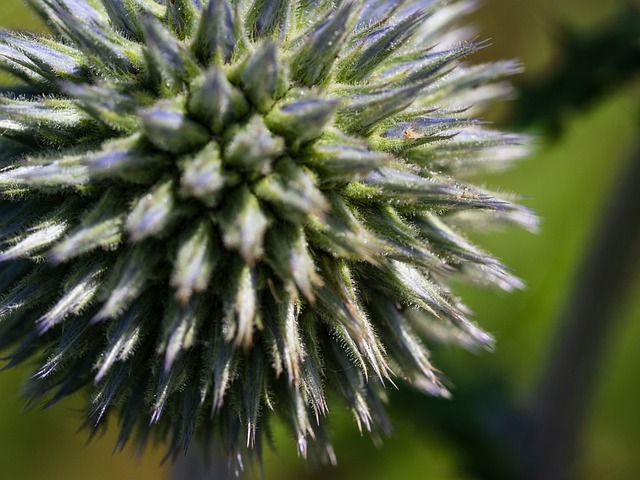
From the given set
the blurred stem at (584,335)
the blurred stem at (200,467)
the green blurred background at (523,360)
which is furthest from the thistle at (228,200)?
the green blurred background at (523,360)

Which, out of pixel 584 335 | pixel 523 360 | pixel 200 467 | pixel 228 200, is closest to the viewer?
pixel 228 200

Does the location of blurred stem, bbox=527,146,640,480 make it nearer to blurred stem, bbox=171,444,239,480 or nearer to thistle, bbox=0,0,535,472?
thistle, bbox=0,0,535,472

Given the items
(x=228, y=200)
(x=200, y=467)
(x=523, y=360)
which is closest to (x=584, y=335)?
(x=523, y=360)

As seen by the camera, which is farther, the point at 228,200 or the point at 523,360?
the point at 523,360

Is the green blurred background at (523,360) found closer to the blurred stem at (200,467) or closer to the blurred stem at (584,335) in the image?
the blurred stem at (584,335)

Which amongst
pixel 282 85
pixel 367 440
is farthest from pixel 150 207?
pixel 367 440

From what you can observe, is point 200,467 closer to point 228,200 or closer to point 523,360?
point 228,200

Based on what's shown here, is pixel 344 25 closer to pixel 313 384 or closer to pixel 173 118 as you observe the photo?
pixel 173 118
